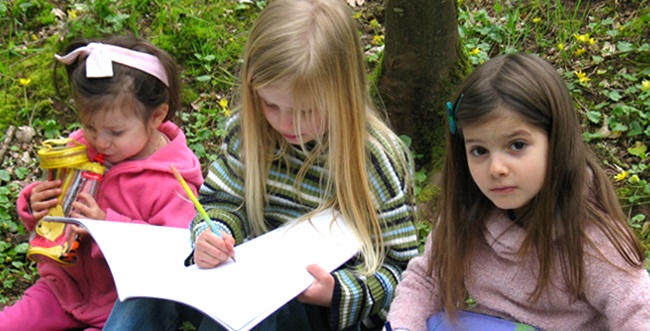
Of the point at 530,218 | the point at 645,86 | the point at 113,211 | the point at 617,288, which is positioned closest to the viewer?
the point at 617,288

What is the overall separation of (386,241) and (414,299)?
0.23 meters

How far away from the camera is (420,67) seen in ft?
10.7

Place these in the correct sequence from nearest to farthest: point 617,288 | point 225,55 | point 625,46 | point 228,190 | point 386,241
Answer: point 617,288 → point 386,241 → point 228,190 → point 625,46 → point 225,55

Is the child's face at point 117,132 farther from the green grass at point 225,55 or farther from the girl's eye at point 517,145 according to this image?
the girl's eye at point 517,145

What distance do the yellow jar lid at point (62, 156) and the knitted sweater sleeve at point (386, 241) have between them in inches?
35.9

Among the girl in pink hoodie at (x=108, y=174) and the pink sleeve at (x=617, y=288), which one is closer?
the pink sleeve at (x=617, y=288)

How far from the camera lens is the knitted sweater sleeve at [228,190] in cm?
249

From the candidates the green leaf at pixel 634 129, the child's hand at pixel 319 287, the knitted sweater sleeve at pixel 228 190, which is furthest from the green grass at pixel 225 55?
the child's hand at pixel 319 287

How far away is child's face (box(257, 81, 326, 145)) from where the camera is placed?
2.19 meters

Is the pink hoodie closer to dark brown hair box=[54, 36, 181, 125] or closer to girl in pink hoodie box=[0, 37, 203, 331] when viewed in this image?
girl in pink hoodie box=[0, 37, 203, 331]

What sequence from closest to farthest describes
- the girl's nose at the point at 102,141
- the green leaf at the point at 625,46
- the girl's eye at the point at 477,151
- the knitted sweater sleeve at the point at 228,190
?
the girl's eye at the point at 477,151, the knitted sweater sleeve at the point at 228,190, the girl's nose at the point at 102,141, the green leaf at the point at 625,46

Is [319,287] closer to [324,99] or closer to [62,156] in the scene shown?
[324,99]

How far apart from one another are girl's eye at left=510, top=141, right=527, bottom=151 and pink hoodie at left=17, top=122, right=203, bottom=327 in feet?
3.84

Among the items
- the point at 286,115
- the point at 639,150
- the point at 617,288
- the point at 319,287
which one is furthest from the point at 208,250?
the point at 639,150
